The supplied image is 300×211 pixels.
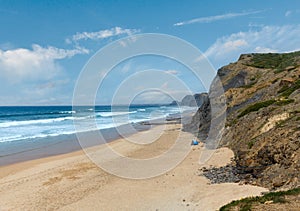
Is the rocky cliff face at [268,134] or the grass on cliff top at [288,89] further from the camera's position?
the grass on cliff top at [288,89]

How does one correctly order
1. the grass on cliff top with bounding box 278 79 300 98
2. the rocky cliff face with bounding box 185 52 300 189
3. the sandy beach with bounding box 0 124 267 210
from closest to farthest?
the sandy beach with bounding box 0 124 267 210, the rocky cliff face with bounding box 185 52 300 189, the grass on cliff top with bounding box 278 79 300 98

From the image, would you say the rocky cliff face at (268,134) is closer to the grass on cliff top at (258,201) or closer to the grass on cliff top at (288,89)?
the grass on cliff top at (288,89)

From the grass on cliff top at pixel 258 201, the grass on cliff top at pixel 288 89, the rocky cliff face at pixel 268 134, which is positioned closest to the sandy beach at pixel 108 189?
the rocky cliff face at pixel 268 134

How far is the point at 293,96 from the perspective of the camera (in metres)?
20.1

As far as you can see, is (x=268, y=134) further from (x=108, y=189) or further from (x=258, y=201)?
(x=108, y=189)

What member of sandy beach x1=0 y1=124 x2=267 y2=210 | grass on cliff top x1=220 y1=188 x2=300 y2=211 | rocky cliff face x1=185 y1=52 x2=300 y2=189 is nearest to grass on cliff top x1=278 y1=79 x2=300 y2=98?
rocky cliff face x1=185 y1=52 x2=300 y2=189

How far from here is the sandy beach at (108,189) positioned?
1227cm

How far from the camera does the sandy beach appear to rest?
12.3 meters

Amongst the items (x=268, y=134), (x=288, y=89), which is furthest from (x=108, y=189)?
(x=288, y=89)

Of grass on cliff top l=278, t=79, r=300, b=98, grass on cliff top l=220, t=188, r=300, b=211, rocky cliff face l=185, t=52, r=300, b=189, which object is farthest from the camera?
grass on cliff top l=278, t=79, r=300, b=98

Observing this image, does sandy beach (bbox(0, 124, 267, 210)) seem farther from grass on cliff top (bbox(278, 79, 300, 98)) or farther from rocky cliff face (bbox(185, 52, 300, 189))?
grass on cliff top (bbox(278, 79, 300, 98))

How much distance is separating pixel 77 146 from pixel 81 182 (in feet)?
49.5

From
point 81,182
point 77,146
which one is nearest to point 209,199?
point 81,182

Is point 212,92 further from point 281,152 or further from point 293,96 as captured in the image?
point 281,152
